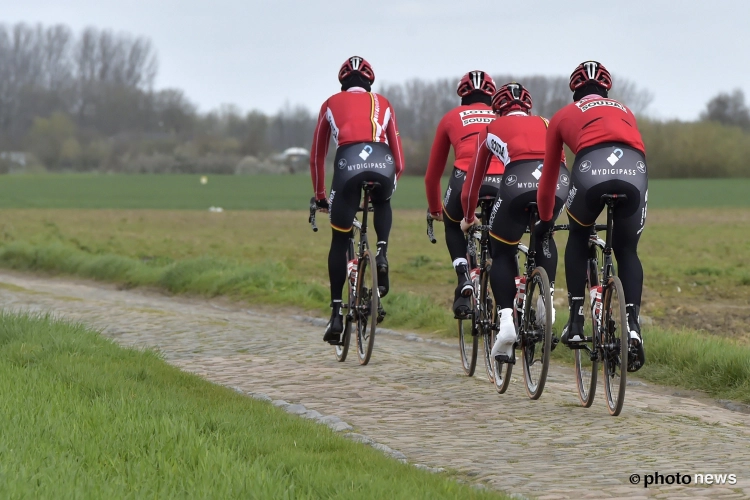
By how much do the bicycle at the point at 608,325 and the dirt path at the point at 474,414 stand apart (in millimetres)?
199

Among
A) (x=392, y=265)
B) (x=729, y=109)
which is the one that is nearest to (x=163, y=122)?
(x=729, y=109)

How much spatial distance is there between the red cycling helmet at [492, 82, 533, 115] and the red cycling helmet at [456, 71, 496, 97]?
55.4 inches

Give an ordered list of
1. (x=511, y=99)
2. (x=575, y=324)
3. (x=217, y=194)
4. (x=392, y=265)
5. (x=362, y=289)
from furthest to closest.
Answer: (x=217, y=194) → (x=392, y=265) → (x=362, y=289) → (x=511, y=99) → (x=575, y=324)

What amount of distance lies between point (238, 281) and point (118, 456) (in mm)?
11698

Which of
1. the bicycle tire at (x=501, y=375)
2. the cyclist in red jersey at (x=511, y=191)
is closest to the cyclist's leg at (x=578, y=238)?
the cyclist in red jersey at (x=511, y=191)

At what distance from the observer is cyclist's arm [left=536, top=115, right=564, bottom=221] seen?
7496mm

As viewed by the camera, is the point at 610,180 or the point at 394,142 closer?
the point at 610,180

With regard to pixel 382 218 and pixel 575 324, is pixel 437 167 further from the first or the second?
pixel 575 324

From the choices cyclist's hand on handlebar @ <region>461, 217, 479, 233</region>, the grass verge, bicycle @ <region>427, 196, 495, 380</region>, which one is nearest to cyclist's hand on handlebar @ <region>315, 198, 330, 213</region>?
bicycle @ <region>427, 196, 495, 380</region>

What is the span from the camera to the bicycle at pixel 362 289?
9.41 m

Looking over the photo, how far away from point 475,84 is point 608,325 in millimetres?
3353

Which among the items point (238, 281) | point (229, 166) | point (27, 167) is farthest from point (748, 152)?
point (238, 281)

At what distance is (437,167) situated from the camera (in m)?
9.61

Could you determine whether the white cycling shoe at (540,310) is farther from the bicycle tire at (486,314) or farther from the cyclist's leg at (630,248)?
the bicycle tire at (486,314)
